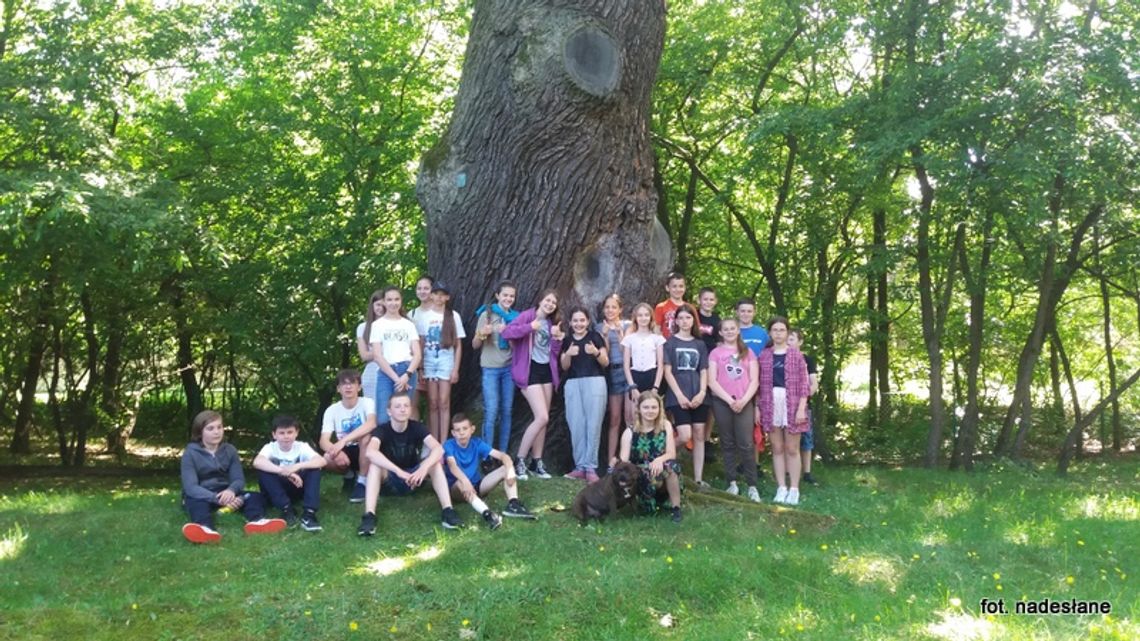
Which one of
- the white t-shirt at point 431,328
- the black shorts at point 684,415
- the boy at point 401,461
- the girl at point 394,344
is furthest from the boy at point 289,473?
the black shorts at point 684,415

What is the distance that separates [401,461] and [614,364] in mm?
1922

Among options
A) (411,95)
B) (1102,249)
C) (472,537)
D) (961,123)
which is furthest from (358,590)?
(1102,249)

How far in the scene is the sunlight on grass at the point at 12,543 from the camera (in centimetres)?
533

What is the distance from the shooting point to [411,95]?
487 inches

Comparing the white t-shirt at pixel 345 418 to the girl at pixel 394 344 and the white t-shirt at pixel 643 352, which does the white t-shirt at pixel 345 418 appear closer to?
the girl at pixel 394 344

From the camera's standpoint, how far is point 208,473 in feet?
20.0

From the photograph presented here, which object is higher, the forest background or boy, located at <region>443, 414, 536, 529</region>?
the forest background

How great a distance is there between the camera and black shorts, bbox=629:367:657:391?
688 centimetres

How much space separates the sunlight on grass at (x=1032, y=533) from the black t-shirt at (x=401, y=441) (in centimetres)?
409

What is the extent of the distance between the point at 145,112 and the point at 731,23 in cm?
843

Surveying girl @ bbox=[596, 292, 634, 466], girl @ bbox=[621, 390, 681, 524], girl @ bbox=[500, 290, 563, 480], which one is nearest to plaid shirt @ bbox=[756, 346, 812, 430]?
girl @ bbox=[596, 292, 634, 466]

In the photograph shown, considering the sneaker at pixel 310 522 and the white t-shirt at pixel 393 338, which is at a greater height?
the white t-shirt at pixel 393 338

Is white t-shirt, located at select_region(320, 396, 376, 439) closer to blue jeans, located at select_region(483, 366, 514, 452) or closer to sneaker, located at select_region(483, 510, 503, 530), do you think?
blue jeans, located at select_region(483, 366, 514, 452)

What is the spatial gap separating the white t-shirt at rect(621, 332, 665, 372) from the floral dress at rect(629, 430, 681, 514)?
908 mm
